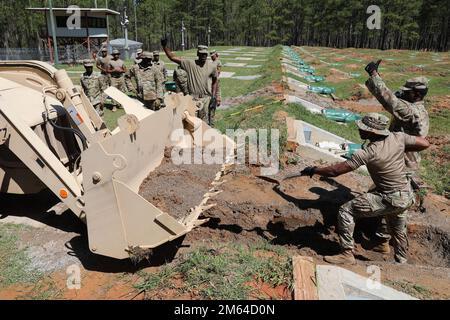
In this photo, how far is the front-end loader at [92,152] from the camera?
3.46 m

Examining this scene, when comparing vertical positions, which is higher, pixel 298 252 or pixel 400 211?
pixel 400 211

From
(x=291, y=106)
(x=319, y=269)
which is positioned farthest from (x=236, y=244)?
(x=291, y=106)

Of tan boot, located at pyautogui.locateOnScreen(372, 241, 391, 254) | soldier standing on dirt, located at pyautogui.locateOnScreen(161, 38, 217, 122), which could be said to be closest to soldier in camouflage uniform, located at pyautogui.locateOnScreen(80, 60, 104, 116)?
soldier standing on dirt, located at pyautogui.locateOnScreen(161, 38, 217, 122)

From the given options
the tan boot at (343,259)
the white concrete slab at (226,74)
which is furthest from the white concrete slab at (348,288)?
the white concrete slab at (226,74)

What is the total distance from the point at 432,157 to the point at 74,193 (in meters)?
7.26

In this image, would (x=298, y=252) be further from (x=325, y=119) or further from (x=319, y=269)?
(x=325, y=119)

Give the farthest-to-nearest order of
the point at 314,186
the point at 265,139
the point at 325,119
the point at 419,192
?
the point at 325,119 → the point at 265,139 → the point at 314,186 → the point at 419,192

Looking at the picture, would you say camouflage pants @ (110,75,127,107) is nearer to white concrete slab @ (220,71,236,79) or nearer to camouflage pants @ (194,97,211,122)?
camouflage pants @ (194,97,211,122)

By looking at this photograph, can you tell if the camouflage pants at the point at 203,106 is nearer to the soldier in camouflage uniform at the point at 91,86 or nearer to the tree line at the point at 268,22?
the soldier in camouflage uniform at the point at 91,86

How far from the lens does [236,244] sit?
445 cm

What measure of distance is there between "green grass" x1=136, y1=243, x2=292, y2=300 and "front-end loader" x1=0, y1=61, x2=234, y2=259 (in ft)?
1.19

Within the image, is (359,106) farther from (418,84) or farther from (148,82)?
(418,84)

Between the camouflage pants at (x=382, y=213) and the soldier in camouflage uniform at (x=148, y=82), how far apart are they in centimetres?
701

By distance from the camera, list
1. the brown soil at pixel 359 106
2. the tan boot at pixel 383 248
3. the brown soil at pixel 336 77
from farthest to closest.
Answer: the brown soil at pixel 336 77 < the brown soil at pixel 359 106 < the tan boot at pixel 383 248
